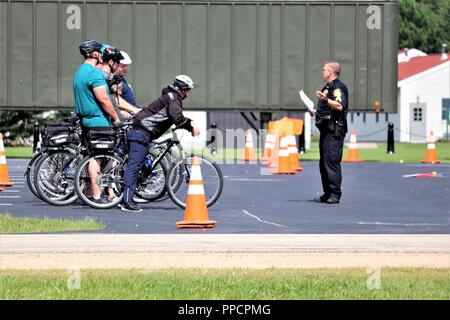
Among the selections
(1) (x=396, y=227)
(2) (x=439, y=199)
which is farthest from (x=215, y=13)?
(1) (x=396, y=227)

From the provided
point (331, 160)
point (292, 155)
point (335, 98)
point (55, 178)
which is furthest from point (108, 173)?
point (292, 155)

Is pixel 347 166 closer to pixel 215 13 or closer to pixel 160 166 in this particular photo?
pixel 215 13

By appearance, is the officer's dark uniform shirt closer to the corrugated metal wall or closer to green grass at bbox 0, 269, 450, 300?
green grass at bbox 0, 269, 450, 300

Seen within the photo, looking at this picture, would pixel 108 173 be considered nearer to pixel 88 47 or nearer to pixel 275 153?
pixel 88 47

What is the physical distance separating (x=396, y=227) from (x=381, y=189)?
23.2 ft

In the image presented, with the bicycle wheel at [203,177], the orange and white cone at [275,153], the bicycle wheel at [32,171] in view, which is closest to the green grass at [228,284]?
the bicycle wheel at [203,177]

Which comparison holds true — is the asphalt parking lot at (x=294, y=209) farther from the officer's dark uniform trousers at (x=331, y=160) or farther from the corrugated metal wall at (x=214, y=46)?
the corrugated metal wall at (x=214, y=46)

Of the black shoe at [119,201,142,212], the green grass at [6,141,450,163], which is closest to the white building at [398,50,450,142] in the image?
the green grass at [6,141,450,163]

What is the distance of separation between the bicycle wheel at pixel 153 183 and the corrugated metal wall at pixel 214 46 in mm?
15681

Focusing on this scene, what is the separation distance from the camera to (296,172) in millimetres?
26766

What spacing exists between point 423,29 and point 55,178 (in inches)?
3571

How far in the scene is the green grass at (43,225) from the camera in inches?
554

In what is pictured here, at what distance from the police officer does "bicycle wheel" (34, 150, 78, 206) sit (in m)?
3.37

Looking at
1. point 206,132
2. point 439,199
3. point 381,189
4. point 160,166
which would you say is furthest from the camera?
point 206,132
